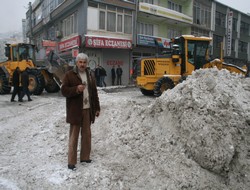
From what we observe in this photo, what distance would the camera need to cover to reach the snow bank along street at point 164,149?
401 cm

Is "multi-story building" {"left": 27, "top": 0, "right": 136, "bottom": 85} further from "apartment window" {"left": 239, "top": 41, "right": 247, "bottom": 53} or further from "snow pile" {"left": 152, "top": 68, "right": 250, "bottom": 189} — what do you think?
"apartment window" {"left": 239, "top": 41, "right": 247, "bottom": 53}

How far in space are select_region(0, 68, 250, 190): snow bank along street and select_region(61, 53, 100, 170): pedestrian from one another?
309 mm

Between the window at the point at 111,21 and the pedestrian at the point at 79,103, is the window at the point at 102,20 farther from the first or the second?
the pedestrian at the point at 79,103

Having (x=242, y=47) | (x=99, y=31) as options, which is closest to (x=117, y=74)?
(x=99, y=31)

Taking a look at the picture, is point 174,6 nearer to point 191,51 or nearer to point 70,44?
point 70,44

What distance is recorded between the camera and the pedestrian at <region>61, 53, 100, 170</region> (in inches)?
163

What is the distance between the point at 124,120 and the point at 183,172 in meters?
2.01

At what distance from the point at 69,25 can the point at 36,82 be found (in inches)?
461

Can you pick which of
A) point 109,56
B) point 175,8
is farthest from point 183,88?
point 175,8

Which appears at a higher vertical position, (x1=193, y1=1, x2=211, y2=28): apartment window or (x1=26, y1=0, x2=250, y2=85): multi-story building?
(x1=193, y1=1, x2=211, y2=28): apartment window

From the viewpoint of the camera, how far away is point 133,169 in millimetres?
→ 4281

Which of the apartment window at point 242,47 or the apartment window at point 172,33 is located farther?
the apartment window at point 242,47

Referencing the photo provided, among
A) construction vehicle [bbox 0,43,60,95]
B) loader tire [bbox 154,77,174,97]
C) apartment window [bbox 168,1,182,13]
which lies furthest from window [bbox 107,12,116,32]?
loader tire [bbox 154,77,174,97]

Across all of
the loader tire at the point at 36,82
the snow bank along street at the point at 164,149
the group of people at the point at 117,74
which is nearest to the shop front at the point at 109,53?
the group of people at the point at 117,74
